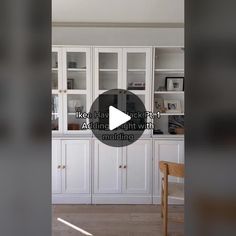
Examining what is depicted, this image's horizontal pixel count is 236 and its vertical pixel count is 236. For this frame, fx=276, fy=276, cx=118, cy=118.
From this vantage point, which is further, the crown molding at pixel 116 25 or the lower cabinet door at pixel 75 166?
the crown molding at pixel 116 25

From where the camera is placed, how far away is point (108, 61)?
3.43 m

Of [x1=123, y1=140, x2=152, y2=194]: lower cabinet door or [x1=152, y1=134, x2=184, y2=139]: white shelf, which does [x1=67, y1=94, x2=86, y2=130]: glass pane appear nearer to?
[x1=123, y1=140, x2=152, y2=194]: lower cabinet door

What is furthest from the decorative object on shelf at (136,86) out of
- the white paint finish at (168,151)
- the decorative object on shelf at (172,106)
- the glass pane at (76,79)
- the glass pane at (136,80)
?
the white paint finish at (168,151)

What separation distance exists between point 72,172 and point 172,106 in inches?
59.8

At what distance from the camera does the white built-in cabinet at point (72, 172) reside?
132 inches

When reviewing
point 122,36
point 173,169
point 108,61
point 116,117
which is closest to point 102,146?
point 116,117

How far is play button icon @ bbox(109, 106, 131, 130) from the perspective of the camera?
3.47 metres

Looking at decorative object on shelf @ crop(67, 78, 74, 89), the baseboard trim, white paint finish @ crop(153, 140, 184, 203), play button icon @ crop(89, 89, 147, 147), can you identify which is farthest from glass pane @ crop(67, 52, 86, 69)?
the baseboard trim

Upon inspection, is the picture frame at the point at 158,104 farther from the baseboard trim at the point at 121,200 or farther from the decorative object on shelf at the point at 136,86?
the baseboard trim at the point at 121,200

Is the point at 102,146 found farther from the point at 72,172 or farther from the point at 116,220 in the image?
the point at 116,220
